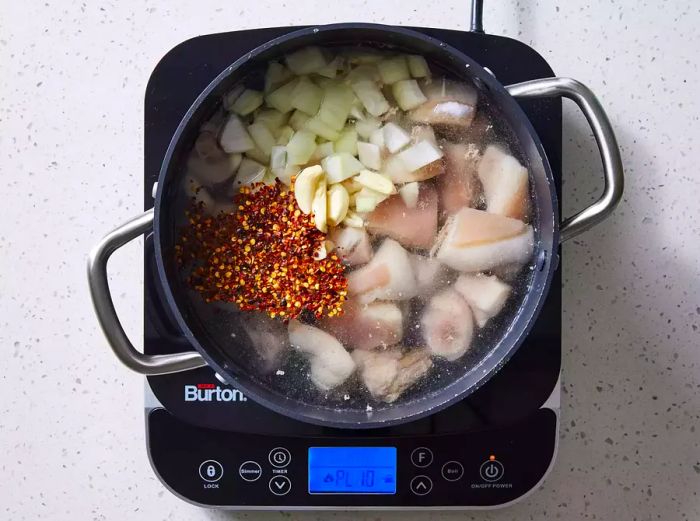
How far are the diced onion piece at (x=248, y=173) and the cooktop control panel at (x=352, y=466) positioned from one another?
0.28 m

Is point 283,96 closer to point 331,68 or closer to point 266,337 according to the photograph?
point 331,68

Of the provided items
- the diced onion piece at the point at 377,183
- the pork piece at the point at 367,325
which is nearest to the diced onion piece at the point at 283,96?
the diced onion piece at the point at 377,183

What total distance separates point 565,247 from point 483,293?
19cm

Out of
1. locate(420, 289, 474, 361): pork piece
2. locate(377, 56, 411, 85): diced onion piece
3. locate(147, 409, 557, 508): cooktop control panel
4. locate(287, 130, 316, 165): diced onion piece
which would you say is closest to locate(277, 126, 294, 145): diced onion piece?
locate(287, 130, 316, 165): diced onion piece

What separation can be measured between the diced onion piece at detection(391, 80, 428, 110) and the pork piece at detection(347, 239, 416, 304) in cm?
14

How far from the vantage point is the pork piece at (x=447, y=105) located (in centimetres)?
75

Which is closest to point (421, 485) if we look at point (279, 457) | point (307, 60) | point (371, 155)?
point (279, 457)

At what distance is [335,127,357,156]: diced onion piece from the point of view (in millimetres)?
760

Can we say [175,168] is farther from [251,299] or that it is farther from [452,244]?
[452,244]

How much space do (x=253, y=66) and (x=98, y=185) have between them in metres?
0.27

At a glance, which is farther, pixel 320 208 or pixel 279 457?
pixel 279 457

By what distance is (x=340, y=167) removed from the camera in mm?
747

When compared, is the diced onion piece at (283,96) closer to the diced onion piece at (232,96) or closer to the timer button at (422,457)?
the diced onion piece at (232,96)

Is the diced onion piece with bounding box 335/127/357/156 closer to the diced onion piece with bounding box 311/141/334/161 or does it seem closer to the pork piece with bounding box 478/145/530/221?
the diced onion piece with bounding box 311/141/334/161
